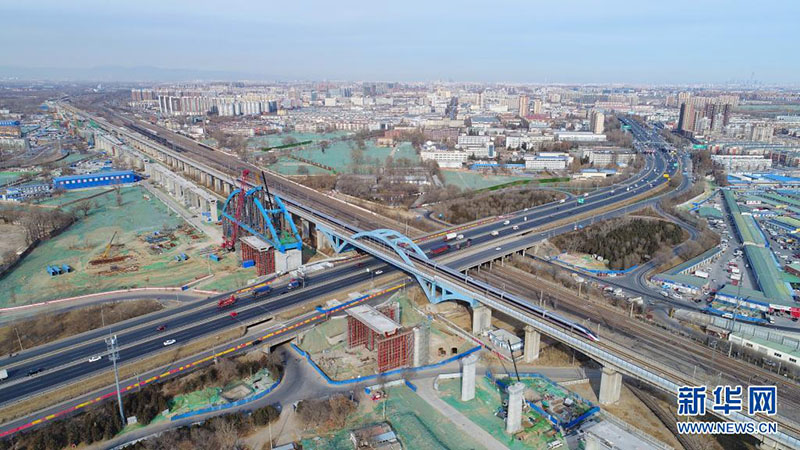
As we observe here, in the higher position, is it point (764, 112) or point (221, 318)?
point (764, 112)

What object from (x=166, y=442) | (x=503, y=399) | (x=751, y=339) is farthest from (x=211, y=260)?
(x=751, y=339)

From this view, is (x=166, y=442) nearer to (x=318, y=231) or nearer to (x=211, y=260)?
(x=211, y=260)

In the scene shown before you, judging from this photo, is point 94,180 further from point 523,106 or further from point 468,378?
point 523,106

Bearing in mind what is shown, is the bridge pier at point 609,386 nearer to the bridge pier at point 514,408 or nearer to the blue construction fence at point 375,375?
the bridge pier at point 514,408

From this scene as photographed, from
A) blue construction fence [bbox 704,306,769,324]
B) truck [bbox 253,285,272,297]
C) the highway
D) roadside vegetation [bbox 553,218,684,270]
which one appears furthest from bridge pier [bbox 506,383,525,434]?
roadside vegetation [bbox 553,218,684,270]

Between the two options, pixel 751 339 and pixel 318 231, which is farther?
pixel 318 231

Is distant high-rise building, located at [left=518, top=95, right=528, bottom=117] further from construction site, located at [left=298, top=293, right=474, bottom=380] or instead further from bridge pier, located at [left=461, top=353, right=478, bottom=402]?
bridge pier, located at [left=461, top=353, right=478, bottom=402]

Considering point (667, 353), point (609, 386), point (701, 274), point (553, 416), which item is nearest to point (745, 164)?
point (701, 274)
